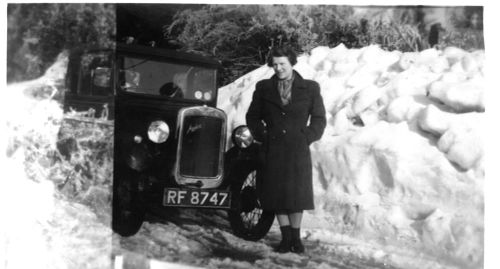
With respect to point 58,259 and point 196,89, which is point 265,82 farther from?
point 58,259

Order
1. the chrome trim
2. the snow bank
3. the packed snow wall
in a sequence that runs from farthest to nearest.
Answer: the snow bank < the chrome trim < the packed snow wall

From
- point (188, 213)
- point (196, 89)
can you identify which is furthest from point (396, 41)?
point (188, 213)

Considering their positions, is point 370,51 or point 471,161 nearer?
point 471,161

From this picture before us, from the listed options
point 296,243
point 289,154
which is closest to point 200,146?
point 289,154

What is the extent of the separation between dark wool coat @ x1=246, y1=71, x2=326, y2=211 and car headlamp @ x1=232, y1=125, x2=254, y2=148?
51 mm

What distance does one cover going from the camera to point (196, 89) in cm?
442

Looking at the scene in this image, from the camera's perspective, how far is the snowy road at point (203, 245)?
4281mm

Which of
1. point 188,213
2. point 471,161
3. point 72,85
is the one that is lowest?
point 188,213

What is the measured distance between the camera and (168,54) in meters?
4.38

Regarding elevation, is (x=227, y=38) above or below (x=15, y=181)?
above

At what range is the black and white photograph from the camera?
13.8ft

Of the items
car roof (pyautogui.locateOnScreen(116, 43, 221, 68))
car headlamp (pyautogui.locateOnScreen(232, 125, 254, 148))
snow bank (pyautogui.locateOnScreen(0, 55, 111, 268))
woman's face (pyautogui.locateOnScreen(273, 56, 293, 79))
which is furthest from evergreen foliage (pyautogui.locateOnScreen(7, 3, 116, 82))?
woman's face (pyautogui.locateOnScreen(273, 56, 293, 79))

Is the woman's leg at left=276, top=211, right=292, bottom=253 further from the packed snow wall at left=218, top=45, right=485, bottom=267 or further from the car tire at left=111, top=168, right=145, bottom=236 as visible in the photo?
the car tire at left=111, top=168, right=145, bottom=236

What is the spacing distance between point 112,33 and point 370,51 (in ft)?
7.40
